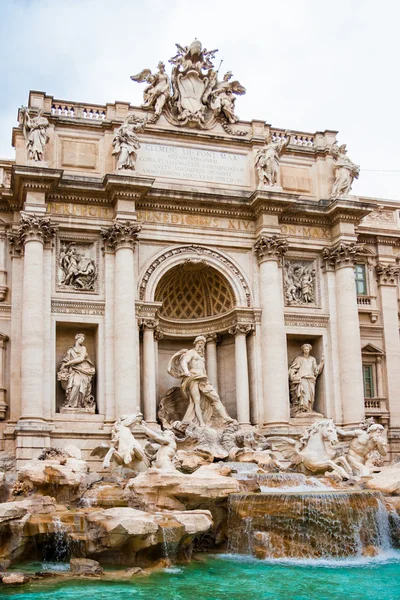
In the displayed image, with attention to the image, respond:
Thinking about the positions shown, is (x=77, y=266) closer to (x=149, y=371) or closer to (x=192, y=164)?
(x=149, y=371)

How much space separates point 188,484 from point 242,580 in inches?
134

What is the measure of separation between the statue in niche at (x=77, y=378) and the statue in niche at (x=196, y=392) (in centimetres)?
278

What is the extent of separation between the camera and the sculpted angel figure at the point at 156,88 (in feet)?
96.3

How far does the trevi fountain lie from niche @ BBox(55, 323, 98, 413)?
8cm

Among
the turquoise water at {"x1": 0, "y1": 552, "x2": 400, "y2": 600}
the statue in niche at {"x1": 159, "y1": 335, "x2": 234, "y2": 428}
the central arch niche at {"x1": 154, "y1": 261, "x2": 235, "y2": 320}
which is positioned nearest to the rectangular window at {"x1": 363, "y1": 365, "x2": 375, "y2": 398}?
the central arch niche at {"x1": 154, "y1": 261, "x2": 235, "y2": 320}

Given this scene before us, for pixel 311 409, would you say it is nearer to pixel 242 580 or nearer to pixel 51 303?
pixel 51 303

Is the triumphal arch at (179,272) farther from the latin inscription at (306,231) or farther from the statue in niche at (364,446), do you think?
the statue in niche at (364,446)

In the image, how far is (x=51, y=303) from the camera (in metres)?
26.6

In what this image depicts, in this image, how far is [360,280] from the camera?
3247cm

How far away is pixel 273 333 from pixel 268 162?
A: 624 cm

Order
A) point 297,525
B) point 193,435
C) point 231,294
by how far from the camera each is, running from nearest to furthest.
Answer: point 297,525
point 193,435
point 231,294

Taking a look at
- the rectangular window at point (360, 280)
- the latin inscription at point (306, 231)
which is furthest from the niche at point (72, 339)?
the rectangular window at point (360, 280)

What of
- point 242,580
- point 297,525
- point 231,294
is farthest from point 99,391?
point 242,580

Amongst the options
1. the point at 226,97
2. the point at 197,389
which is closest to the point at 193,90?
the point at 226,97
